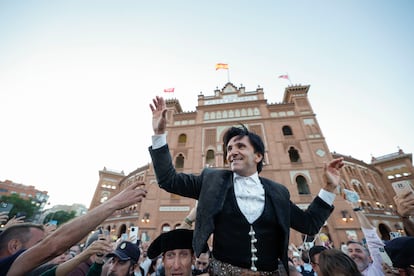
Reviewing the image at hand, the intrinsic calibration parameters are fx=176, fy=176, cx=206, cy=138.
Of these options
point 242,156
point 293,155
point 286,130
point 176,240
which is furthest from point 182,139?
point 242,156

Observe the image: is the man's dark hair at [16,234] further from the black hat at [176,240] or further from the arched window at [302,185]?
the arched window at [302,185]

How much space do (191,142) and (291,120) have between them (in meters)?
10.8

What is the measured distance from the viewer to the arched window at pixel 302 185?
15.7m

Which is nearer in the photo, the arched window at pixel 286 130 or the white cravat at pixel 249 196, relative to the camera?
the white cravat at pixel 249 196

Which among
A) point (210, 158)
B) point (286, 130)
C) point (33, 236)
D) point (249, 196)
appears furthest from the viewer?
point (286, 130)

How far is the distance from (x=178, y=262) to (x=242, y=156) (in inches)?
54.3

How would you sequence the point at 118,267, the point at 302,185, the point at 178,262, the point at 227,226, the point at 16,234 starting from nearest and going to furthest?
the point at 227,226, the point at 178,262, the point at 16,234, the point at 118,267, the point at 302,185

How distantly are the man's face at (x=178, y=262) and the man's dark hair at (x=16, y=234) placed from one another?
1998 mm

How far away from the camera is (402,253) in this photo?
84.3 inches

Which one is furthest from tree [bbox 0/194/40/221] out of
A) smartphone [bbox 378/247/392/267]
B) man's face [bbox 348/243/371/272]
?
smartphone [bbox 378/247/392/267]

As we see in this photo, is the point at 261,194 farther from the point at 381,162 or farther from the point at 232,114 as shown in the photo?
the point at 381,162

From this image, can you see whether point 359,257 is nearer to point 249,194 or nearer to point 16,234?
point 249,194

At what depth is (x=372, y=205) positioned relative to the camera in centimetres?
1966

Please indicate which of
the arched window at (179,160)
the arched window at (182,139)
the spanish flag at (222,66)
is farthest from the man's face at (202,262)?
the spanish flag at (222,66)
